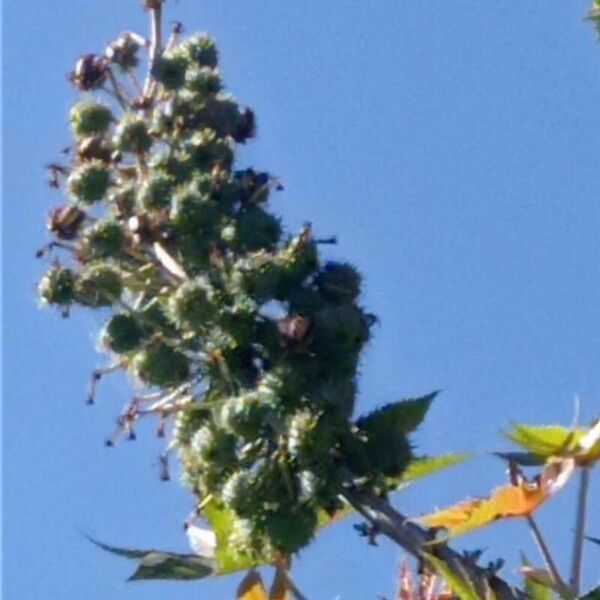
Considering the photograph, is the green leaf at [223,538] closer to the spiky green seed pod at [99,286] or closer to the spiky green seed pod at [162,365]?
the spiky green seed pod at [162,365]

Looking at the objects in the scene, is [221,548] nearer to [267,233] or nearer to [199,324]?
[199,324]

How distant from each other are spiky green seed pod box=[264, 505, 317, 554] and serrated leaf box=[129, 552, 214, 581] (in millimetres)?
259

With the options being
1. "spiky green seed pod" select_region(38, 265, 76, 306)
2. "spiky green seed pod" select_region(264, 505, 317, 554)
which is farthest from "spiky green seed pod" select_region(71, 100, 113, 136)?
"spiky green seed pod" select_region(264, 505, 317, 554)

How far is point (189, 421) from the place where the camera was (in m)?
4.30

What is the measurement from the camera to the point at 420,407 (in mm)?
4121

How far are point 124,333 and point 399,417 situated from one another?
2.89 feet

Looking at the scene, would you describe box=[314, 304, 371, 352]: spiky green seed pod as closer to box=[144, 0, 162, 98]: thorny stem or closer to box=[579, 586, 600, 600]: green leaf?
box=[579, 586, 600, 600]: green leaf

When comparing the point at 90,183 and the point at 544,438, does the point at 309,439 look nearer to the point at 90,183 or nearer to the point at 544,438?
the point at 544,438

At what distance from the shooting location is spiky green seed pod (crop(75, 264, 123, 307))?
14.7ft

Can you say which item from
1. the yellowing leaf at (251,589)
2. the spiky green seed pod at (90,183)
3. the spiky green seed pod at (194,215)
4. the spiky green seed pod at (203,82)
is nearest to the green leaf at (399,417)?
the yellowing leaf at (251,589)

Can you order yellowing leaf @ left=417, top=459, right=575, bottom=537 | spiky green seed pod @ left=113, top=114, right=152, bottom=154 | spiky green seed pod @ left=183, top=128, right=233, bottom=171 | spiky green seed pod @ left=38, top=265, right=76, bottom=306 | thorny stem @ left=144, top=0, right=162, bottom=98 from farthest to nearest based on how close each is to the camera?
thorny stem @ left=144, top=0, right=162, bottom=98, spiky green seed pod @ left=113, top=114, right=152, bottom=154, spiky green seed pod @ left=183, top=128, right=233, bottom=171, spiky green seed pod @ left=38, top=265, right=76, bottom=306, yellowing leaf @ left=417, top=459, right=575, bottom=537

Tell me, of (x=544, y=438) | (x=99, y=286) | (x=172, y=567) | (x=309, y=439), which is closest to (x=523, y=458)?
(x=544, y=438)

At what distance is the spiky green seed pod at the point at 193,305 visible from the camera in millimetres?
4211

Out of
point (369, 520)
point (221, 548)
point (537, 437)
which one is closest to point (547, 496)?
point (537, 437)
